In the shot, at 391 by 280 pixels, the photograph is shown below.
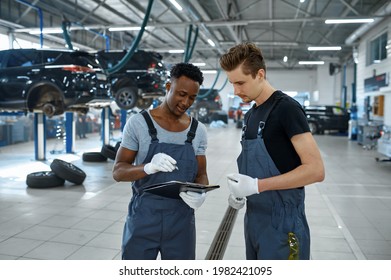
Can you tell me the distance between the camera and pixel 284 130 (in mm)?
1529

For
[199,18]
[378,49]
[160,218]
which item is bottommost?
[160,218]

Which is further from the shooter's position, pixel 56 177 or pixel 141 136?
pixel 56 177

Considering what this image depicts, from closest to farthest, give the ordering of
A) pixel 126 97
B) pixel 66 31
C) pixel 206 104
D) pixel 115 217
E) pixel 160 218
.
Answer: pixel 160 218, pixel 115 217, pixel 66 31, pixel 126 97, pixel 206 104

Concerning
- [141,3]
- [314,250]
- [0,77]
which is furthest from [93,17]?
[314,250]

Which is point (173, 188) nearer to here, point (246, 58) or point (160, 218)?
point (160, 218)

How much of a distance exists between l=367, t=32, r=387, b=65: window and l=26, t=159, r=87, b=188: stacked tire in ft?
36.5

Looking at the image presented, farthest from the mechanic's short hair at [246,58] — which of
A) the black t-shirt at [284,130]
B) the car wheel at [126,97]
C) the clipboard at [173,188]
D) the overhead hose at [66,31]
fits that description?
the car wheel at [126,97]

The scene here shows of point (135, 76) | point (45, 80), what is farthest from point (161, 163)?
point (135, 76)

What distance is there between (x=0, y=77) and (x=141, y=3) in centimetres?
595

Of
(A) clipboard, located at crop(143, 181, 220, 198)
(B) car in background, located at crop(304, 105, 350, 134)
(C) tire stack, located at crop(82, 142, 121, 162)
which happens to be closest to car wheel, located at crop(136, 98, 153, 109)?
(C) tire stack, located at crop(82, 142, 121, 162)

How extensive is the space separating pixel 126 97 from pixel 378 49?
9.44 metres

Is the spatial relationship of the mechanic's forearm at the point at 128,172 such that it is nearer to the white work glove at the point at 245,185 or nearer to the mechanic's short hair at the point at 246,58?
the white work glove at the point at 245,185

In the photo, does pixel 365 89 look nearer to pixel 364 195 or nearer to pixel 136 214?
pixel 364 195
